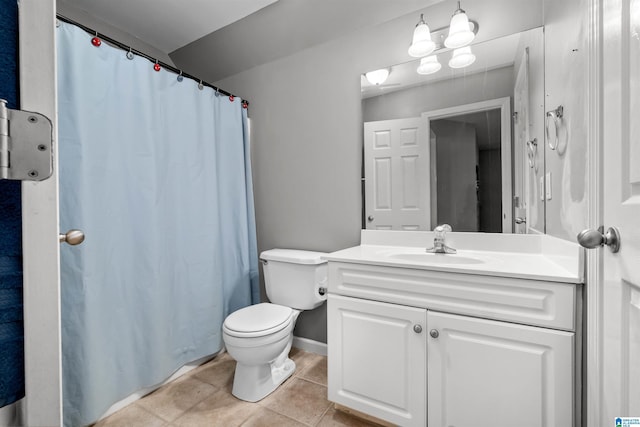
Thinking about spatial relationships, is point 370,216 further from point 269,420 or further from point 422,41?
point 269,420

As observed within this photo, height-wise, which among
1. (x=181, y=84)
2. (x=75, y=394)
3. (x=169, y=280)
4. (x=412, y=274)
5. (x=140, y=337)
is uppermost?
(x=181, y=84)

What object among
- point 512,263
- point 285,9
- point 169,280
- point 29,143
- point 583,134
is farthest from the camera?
point 285,9

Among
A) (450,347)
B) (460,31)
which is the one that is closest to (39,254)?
(450,347)

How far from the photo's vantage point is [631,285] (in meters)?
0.64

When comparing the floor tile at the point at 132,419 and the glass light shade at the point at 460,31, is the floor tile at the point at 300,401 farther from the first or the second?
the glass light shade at the point at 460,31

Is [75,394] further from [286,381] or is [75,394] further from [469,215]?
[469,215]

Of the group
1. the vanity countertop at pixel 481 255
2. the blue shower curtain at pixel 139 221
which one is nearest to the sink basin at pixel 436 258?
the vanity countertop at pixel 481 255

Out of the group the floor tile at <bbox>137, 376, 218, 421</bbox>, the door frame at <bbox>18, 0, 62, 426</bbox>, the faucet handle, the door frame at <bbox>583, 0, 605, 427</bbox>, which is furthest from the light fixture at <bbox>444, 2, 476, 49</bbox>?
the floor tile at <bbox>137, 376, 218, 421</bbox>

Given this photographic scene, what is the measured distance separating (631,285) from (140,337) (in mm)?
1921

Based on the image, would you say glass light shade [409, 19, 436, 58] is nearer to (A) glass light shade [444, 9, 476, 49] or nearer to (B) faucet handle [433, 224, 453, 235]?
(A) glass light shade [444, 9, 476, 49]

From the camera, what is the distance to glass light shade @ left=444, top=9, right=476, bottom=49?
4.83 feet

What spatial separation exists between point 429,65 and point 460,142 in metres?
0.47

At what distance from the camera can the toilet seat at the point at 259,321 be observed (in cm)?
148

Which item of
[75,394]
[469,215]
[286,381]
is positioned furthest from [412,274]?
[75,394]
